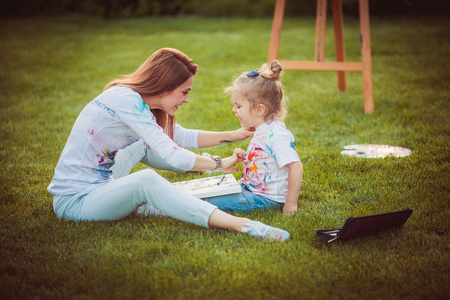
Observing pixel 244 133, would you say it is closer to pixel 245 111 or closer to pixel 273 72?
pixel 245 111

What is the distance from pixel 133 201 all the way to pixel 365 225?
119cm

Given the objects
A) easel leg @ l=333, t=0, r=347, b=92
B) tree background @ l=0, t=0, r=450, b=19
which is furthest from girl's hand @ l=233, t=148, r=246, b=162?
tree background @ l=0, t=0, r=450, b=19

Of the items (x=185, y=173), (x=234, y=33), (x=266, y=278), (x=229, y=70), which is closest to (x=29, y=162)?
(x=185, y=173)

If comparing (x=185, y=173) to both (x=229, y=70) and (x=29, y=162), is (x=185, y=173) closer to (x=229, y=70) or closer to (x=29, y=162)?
(x=29, y=162)

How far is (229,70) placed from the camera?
22.3 feet

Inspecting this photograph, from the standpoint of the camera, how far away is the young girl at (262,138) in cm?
262

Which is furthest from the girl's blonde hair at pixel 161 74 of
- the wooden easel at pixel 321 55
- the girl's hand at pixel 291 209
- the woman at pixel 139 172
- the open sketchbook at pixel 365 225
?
the wooden easel at pixel 321 55

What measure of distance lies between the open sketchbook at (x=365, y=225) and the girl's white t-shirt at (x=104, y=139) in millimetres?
832

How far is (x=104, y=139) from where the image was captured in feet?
8.09

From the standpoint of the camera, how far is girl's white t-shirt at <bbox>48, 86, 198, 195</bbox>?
237cm

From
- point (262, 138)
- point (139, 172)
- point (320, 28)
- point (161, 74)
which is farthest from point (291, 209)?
point (320, 28)

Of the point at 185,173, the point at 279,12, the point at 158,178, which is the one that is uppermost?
the point at 279,12

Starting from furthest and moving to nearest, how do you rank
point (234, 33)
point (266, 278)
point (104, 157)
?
1. point (234, 33)
2. point (104, 157)
3. point (266, 278)

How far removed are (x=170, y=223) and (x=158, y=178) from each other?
0.37 metres
